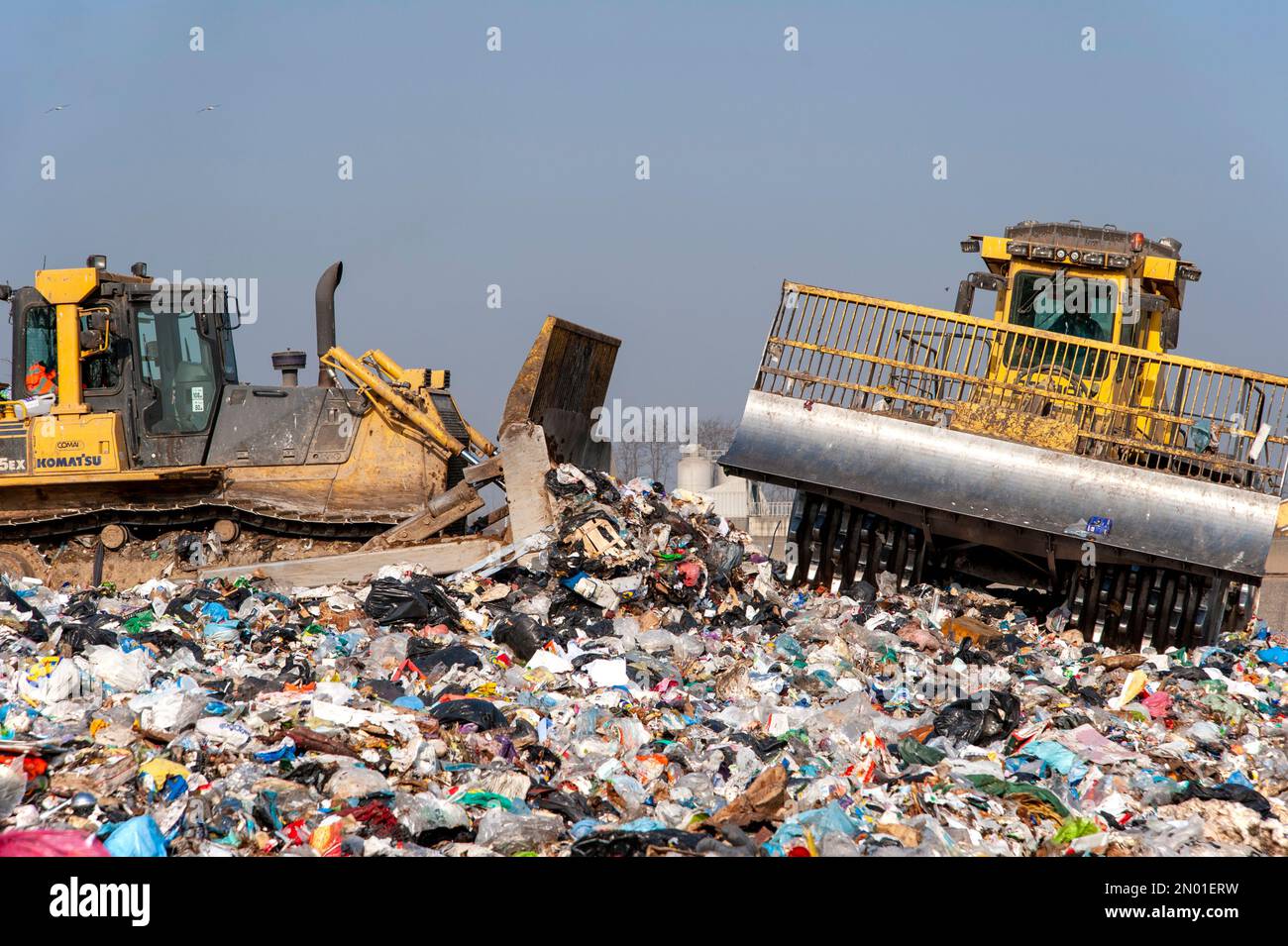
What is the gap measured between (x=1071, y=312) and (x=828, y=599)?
9.94 feet

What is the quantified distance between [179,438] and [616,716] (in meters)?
5.73

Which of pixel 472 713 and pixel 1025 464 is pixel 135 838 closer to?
pixel 472 713

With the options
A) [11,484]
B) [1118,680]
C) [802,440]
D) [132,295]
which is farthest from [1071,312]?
[11,484]

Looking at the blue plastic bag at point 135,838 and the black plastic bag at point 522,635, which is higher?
the blue plastic bag at point 135,838

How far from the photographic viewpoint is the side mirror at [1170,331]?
10.4 m

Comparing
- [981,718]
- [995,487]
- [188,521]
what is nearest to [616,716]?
[981,718]

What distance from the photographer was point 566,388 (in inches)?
398

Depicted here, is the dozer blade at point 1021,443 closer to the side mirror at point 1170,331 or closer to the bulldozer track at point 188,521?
the side mirror at point 1170,331

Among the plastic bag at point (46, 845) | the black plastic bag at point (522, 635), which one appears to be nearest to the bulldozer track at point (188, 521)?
the black plastic bag at point (522, 635)

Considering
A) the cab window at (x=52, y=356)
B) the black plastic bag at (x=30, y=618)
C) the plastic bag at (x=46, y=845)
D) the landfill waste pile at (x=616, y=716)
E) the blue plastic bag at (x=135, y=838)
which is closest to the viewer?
the plastic bag at (x=46, y=845)

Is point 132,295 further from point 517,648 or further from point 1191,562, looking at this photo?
point 1191,562

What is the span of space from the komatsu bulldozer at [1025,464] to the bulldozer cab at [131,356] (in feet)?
14.2

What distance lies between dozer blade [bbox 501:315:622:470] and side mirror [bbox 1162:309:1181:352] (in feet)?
13.4

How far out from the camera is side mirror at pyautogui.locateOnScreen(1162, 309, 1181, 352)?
10.4m
